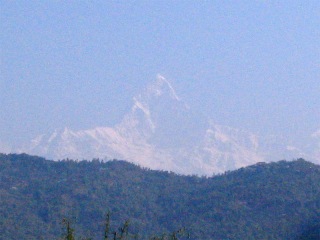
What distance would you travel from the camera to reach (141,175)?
45.6 meters

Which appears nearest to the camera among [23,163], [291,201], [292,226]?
[292,226]

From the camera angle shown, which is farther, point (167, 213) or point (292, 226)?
point (167, 213)

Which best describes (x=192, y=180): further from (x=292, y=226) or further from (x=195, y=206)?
(x=292, y=226)

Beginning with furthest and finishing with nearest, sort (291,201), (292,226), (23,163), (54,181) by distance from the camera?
(23,163), (54,181), (291,201), (292,226)

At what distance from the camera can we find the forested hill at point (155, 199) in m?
35.2

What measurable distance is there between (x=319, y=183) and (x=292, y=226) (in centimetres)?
603

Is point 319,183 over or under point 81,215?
over

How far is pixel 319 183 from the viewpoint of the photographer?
4025 cm

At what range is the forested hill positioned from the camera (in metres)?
35.2

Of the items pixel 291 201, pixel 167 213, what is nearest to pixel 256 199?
pixel 291 201

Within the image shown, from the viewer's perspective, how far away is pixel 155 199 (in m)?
41.4

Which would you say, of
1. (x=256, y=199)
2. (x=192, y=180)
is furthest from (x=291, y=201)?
(x=192, y=180)

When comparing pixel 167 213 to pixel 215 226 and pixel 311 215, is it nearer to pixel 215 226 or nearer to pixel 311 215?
pixel 215 226

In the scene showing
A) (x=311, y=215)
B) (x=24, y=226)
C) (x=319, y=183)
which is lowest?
(x=24, y=226)
